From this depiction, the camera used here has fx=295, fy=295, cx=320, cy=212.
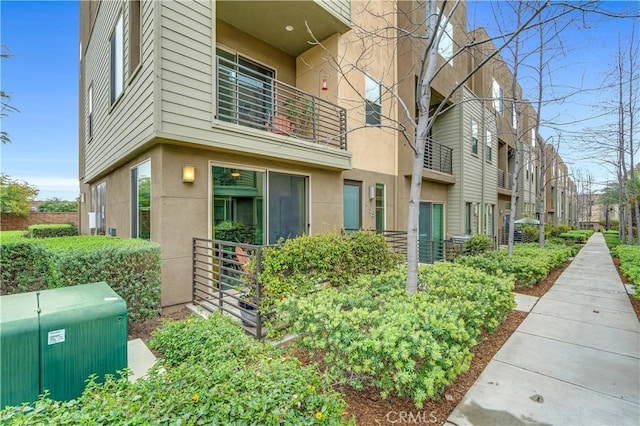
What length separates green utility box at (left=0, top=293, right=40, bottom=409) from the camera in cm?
208

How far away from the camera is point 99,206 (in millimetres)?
9625

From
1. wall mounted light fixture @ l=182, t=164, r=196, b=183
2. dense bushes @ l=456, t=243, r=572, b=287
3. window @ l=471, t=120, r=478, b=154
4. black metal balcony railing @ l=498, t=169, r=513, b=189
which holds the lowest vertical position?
dense bushes @ l=456, t=243, r=572, b=287

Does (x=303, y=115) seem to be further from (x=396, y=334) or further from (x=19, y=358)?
(x=19, y=358)

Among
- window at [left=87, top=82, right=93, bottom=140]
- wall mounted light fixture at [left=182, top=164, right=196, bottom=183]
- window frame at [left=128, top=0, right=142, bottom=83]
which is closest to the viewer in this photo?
wall mounted light fixture at [left=182, top=164, right=196, bottom=183]

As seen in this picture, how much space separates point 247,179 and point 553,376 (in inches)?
212

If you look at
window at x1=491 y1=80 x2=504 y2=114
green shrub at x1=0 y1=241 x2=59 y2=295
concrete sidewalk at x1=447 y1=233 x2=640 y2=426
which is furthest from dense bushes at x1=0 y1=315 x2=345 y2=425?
window at x1=491 y1=80 x2=504 y2=114

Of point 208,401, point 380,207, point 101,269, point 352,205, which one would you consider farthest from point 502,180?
point 208,401

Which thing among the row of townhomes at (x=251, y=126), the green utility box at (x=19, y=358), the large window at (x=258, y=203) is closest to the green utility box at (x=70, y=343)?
the green utility box at (x=19, y=358)

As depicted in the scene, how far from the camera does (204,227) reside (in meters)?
5.35

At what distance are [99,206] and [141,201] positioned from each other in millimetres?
5377

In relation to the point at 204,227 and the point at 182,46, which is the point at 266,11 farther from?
the point at 204,227

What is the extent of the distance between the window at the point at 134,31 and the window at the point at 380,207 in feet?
22.1

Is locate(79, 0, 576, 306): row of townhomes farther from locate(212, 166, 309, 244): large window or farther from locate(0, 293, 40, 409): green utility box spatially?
locate(0, 293, 40, 409): green utility box

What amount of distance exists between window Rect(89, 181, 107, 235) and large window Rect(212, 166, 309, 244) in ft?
17.8
